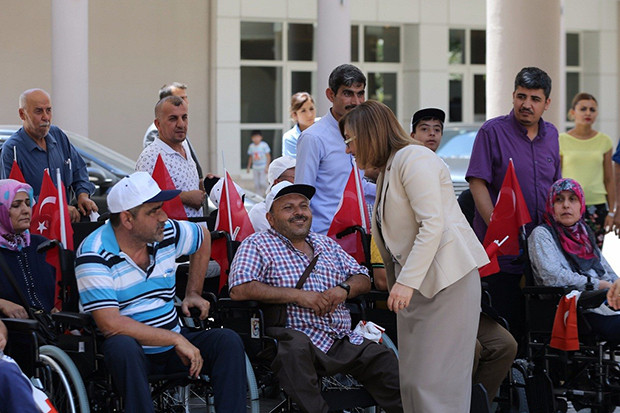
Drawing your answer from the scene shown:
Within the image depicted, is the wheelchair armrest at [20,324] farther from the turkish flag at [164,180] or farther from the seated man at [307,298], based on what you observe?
the turkish flag at [164,180]

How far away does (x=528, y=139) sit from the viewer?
681cm

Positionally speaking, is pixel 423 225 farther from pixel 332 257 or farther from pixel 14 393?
pixel 14 393

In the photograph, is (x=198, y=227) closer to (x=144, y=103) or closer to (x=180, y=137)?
(x=180, y=137)

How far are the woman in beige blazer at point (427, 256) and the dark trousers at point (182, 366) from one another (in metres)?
0.85

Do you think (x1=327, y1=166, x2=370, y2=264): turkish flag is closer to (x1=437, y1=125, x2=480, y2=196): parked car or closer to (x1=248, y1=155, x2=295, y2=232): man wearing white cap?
(x1=248, y1=155, x2=295, y2=232): man wearing white cap

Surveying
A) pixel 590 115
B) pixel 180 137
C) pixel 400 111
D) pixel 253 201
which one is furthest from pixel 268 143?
pixel 180 137

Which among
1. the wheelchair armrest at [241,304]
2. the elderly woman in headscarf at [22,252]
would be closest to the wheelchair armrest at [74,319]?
the elderly woman in headscarf at [22,252]

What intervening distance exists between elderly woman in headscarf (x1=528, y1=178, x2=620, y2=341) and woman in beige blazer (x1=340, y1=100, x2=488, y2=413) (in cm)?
151

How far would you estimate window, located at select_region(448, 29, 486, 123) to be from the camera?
75.8 feet

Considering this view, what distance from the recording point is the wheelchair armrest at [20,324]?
4.91m

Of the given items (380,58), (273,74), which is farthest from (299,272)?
(380,58)

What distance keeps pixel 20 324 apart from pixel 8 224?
2.66ft

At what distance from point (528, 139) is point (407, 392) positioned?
7.97 ft

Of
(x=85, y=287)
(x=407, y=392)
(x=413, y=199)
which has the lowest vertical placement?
(x=407, y=392)
